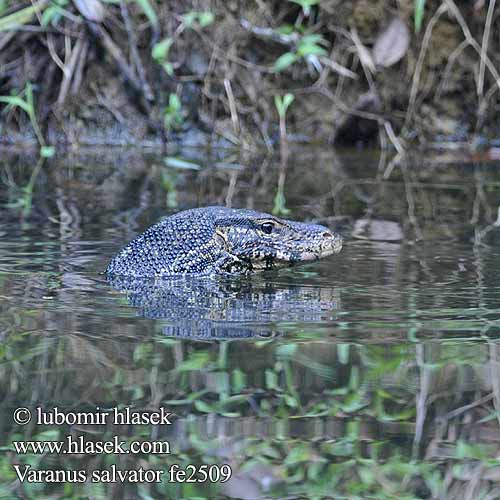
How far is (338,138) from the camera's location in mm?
12109

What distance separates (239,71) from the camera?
1192 cm

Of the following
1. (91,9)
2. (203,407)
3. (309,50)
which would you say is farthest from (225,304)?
(91,9)

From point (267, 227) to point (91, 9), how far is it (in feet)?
20.4

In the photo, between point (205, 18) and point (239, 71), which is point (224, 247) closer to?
point (205, 18)

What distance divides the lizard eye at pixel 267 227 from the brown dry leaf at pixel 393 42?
6.87m

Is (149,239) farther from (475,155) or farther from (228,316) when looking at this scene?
(475,155)

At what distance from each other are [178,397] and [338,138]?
9.10 meters

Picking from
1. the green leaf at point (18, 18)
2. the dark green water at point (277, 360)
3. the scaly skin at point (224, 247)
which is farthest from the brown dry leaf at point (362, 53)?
the scaly skin at point (224, 247)

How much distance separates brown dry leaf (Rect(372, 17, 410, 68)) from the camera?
11797 mm

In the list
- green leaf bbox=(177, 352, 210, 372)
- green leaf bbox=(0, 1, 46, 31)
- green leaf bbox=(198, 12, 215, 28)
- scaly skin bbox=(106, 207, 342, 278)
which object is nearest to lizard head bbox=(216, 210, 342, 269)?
scaly skin bbox=(106, 207, 342, 278)

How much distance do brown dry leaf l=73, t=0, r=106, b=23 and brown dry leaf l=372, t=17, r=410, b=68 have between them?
2.94 m

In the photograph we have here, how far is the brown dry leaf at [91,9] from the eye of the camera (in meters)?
10.9

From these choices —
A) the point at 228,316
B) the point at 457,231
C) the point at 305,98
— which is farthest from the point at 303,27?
Answer: the point at 228,316

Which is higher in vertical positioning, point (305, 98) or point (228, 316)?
point (305, 98)
